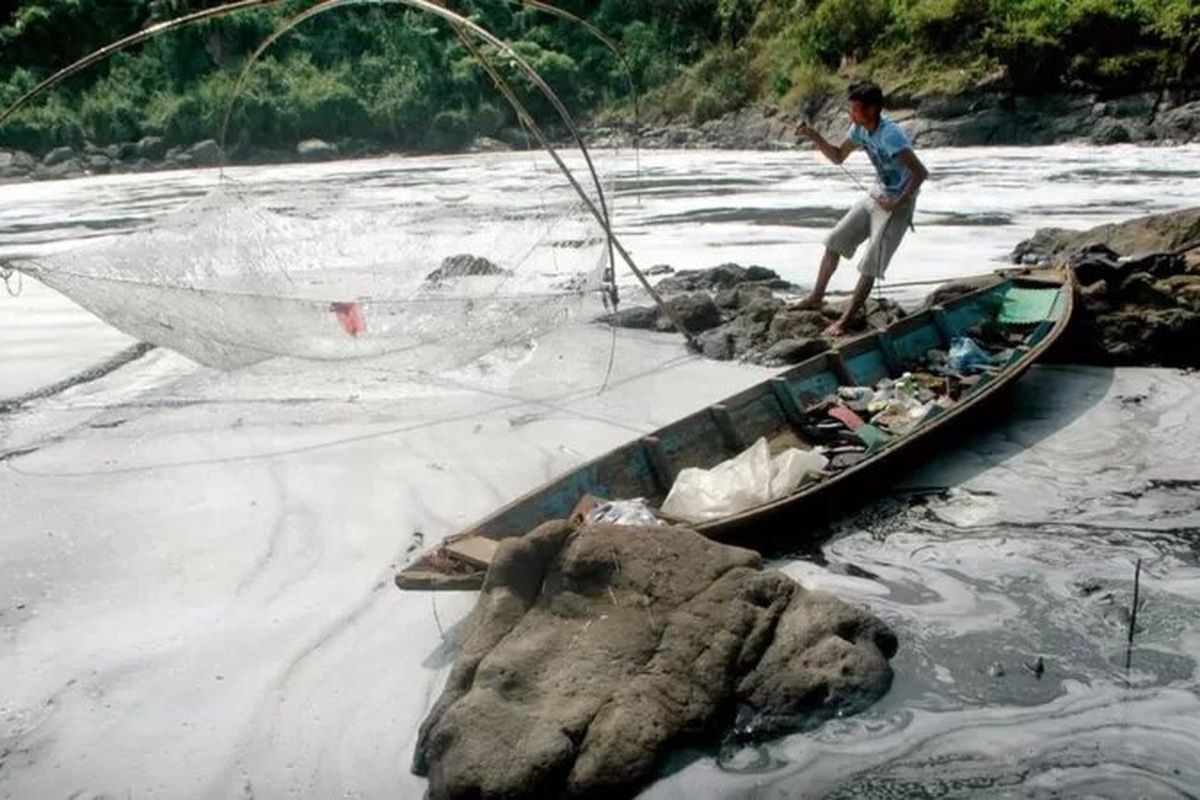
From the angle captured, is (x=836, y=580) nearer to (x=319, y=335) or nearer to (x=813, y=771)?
(x=813, y=771)

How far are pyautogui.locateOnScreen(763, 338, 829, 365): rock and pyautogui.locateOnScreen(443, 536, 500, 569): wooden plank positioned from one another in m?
3.25

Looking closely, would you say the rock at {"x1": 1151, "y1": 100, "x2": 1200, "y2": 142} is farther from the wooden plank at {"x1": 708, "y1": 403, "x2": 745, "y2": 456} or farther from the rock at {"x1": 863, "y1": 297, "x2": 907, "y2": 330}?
the wooden plank at {"x1": 708, "y1": 403, "x2": 745, "y2": 456}

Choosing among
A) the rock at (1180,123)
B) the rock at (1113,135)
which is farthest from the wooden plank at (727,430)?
the rock at (1113,135)

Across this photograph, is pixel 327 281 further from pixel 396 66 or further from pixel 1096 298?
pixel 396 66

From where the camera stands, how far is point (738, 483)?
384 centimetres

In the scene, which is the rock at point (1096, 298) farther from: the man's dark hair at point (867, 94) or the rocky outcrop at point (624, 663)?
the rocky outcrop at point (624, 663)

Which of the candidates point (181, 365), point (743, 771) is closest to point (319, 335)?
point (181, 365)

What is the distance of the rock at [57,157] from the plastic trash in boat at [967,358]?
26.5 m

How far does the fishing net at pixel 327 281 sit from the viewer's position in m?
5.02

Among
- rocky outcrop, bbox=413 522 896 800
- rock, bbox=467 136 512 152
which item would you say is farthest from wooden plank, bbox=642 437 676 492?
rock, bbox=467 136 512 152

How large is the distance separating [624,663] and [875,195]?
400 centimetres

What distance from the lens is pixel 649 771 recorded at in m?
2.60

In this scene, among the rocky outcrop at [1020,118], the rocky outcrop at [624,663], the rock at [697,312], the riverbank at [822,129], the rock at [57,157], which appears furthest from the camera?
the rock at [57,157]

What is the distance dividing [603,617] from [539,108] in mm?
30834
